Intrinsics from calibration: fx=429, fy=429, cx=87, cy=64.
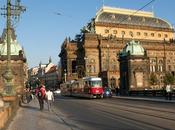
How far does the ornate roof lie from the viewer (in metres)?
131

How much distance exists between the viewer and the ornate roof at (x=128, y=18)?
431 feet

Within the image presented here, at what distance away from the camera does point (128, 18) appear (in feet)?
445

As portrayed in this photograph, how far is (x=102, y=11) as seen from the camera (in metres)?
132

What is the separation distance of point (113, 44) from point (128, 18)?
46.9 ft

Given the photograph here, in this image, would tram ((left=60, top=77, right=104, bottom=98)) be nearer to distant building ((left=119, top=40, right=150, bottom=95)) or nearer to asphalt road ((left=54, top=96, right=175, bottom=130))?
distant building ((left=119, top=40, right=150, bottom=95))

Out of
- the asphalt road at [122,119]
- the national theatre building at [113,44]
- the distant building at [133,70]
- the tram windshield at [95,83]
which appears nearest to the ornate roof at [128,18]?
the national theatre building at [113,44]

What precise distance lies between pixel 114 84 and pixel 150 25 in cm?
3572

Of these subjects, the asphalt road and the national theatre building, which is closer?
the asphalt road

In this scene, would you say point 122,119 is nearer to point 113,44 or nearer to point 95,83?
point 95,83

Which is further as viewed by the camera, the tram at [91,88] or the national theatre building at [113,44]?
the national theatre building at [113,44]

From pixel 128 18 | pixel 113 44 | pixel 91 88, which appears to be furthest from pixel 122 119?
pixel 128 18

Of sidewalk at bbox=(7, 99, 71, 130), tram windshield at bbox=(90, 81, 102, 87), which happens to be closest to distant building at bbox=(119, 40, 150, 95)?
tram windshield at bbox=(90, 81, 102, 87)

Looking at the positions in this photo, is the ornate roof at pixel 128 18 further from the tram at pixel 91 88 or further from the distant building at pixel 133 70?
the tram at pixel 91 88

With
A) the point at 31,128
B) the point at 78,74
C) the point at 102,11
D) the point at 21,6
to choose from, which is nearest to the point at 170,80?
the point at 78,74
